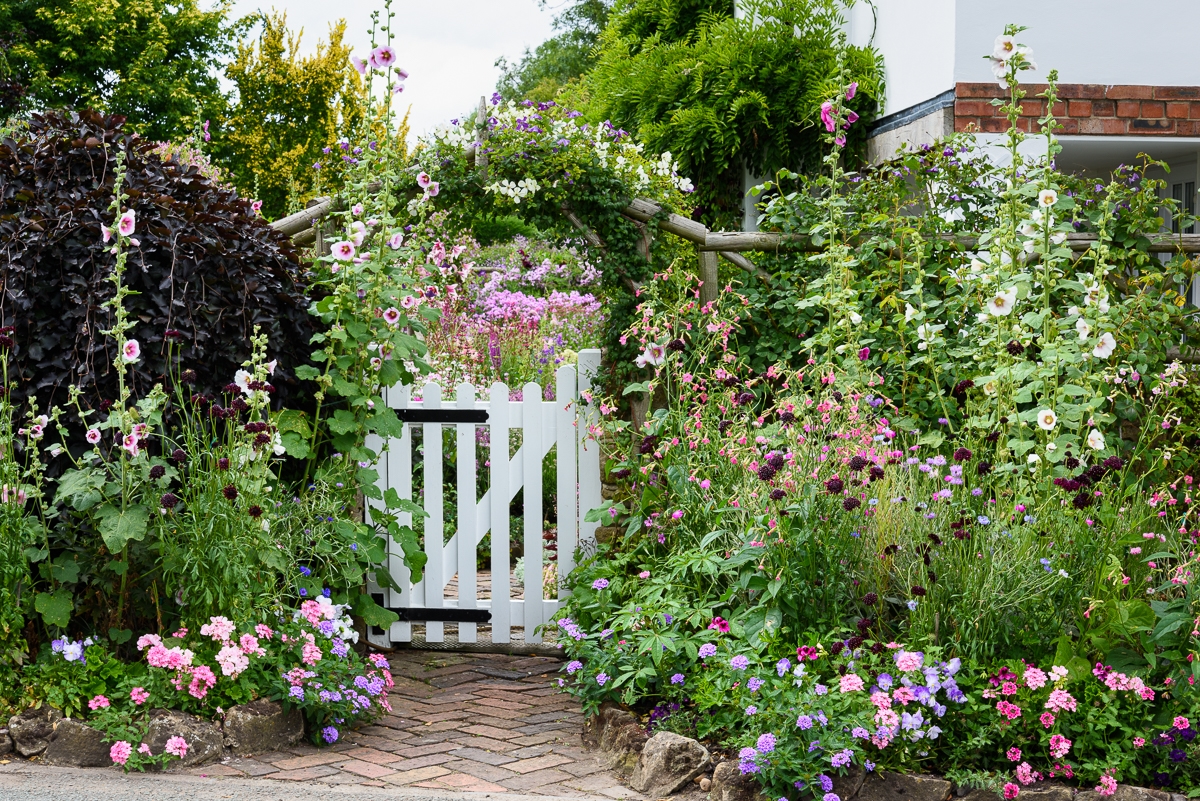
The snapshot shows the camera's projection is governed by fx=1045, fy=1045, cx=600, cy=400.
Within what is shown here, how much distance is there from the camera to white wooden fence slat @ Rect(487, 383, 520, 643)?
4754 mm

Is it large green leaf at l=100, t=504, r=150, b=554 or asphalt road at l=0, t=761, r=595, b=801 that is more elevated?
large green leaf at l=100, t=504, r=150, b=554

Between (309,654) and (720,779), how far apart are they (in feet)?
4.72

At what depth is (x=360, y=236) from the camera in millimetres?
4031

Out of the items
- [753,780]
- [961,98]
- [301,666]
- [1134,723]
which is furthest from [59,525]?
[961,98]

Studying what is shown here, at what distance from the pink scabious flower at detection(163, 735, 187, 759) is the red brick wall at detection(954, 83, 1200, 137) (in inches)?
214

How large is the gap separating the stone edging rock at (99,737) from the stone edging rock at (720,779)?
3.86ft

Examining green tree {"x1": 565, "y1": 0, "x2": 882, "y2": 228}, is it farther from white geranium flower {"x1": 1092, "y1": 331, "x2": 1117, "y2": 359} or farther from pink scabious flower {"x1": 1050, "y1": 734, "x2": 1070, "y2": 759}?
pink scabious flower {"x1": 1050, "y1": 734, "x2": 1070, "y2": 759}

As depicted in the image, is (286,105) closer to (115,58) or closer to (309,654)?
(115,58)

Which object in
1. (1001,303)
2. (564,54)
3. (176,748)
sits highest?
(564,54)

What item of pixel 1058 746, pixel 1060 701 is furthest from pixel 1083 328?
pixel 1058 746

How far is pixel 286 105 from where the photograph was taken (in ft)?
57.1

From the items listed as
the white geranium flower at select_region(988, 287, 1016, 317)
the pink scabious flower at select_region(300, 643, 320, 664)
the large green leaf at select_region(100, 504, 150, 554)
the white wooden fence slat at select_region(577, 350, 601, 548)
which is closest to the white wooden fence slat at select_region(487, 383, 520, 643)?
the white wooden fence slat at select_region(577, 350, 601, 548)

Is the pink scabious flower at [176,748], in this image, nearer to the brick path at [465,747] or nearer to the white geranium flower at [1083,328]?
the brick path at [465,747]

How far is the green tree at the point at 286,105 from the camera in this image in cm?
1689
